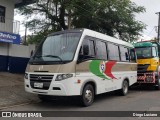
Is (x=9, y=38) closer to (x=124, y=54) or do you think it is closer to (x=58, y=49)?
(x=124, y=54)

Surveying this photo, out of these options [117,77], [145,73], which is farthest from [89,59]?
[145,73]

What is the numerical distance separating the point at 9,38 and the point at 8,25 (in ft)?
6.14

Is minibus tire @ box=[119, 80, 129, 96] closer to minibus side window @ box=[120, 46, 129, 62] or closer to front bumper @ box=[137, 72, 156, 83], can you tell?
minibus side window @ box=[120, 46, 129, 62]

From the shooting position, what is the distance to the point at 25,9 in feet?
76.5

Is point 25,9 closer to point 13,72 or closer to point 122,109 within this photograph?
point 13,72

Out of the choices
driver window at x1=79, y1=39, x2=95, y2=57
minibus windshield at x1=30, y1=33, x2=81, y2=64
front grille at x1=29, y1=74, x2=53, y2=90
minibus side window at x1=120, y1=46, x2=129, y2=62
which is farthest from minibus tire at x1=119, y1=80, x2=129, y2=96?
front grille at x1=29, y1=74, x2=53, y2=90

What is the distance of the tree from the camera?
859 inches

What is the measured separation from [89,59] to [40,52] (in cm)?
188

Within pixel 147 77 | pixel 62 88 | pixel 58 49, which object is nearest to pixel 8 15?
pixel 58 49

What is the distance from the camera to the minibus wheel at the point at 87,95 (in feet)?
31.8

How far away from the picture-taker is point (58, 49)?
9.77 meters

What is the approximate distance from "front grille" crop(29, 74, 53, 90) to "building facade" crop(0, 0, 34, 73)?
7.53 m

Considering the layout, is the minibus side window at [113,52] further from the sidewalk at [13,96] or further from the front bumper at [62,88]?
the sidewalk at [13,96]

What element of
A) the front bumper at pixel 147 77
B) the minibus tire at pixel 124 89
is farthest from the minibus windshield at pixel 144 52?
the minibus tire at pixel 124 89
